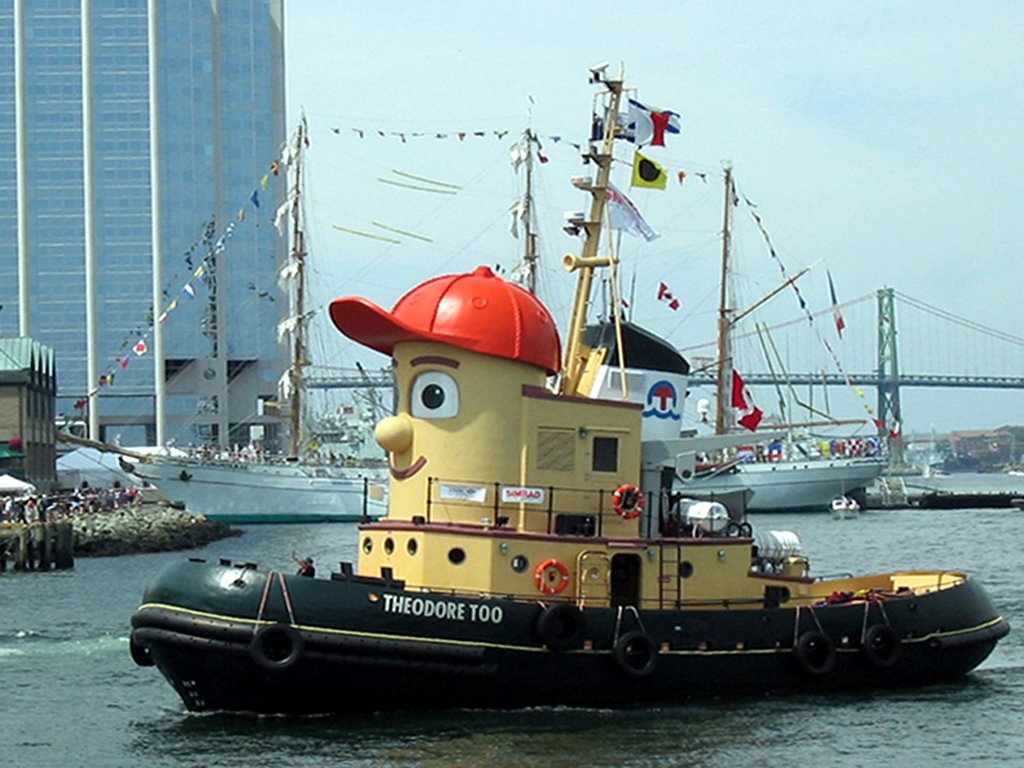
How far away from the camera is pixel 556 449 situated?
Answer: 882 inches

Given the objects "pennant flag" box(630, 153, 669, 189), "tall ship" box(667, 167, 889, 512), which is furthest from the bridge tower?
"pennant flag" box(630, 153, 669, 189)

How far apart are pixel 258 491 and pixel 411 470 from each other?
6654 cm

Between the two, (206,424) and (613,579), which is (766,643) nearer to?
(613,579)

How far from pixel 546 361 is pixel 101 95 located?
301 ft

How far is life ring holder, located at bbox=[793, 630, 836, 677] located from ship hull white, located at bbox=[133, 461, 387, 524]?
2508 inches

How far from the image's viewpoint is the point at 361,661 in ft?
67.9

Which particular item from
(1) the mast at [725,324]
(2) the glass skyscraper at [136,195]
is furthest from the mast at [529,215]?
(2) the glass skyscraper at [136,195]

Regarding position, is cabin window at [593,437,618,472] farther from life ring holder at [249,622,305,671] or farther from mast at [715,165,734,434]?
mast at [715,165,734,434]

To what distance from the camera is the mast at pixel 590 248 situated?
23484mm

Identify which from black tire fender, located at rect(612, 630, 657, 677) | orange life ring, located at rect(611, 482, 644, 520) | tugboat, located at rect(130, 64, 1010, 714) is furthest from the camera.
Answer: orange life ring, located at rect(611, 482, 644, 520)

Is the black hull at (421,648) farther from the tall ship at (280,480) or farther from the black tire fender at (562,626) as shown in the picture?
the tall ship at (280,480)

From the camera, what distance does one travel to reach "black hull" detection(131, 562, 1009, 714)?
67.6ft

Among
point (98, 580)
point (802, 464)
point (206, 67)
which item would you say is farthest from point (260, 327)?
point (98, 580)

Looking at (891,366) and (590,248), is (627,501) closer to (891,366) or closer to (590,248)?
(590,248)
